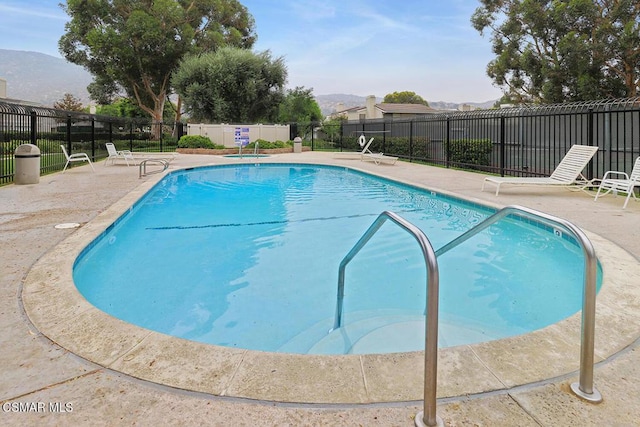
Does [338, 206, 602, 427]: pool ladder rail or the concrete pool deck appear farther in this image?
the concrete pool deck

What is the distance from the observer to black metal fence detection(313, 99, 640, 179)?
31.3 ft

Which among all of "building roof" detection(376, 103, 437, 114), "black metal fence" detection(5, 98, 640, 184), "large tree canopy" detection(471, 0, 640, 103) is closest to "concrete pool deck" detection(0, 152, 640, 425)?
"black metal fence" detection(5, 98, 640, 184)

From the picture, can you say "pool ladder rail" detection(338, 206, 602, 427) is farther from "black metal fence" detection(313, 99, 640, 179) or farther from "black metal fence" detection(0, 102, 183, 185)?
"black metal fence" detection(0, 102, 183, 185)

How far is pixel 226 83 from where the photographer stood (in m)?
26.4

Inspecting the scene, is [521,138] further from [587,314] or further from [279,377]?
[279,377]

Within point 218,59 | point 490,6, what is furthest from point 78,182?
point 490,6

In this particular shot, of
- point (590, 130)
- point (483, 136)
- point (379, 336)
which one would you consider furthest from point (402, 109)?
point (379, 336)

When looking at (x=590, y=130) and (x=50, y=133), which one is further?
(x=50, y=133)

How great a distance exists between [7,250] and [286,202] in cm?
538

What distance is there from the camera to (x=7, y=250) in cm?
410

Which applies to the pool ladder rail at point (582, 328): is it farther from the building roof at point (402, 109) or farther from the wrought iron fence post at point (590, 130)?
the building roof at point (402, 109)

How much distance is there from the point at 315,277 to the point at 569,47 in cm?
2098

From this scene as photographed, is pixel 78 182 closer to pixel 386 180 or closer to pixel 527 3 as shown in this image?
pixel 386 180

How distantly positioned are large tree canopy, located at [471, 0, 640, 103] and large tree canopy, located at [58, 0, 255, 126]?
19.7 metres
